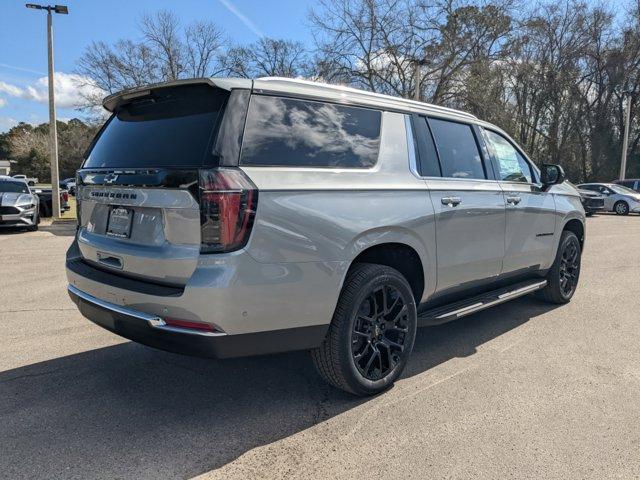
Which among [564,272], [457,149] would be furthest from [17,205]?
[564,272]

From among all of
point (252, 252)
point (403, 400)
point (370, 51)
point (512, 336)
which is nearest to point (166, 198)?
point (252, 252)

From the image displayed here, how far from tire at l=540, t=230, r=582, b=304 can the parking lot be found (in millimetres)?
777

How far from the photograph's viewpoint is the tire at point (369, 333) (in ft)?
10.3

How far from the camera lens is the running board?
378 cm

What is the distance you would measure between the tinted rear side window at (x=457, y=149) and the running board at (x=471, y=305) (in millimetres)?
1064

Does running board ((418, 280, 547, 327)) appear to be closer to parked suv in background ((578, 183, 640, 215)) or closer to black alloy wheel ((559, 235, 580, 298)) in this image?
black alloy wheel ((559, 235, 580, 298))

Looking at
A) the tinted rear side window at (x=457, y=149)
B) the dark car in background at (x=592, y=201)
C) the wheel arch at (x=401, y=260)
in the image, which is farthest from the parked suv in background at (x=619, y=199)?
the wheel arch at (x=401, y=260)

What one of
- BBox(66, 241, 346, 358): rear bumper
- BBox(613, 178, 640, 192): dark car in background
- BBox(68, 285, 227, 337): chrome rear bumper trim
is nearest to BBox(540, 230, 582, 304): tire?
BBox(66, 241, 346, 358): rear bumper

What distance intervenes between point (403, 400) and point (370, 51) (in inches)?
1112

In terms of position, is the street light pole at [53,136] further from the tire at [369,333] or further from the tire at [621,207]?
the tire at [621,207]

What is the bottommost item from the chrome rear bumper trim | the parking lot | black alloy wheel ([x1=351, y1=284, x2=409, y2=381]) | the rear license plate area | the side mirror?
the parking lot

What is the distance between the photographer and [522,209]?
482 cm

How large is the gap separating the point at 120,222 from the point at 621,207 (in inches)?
984

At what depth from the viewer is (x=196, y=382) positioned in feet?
11.9
